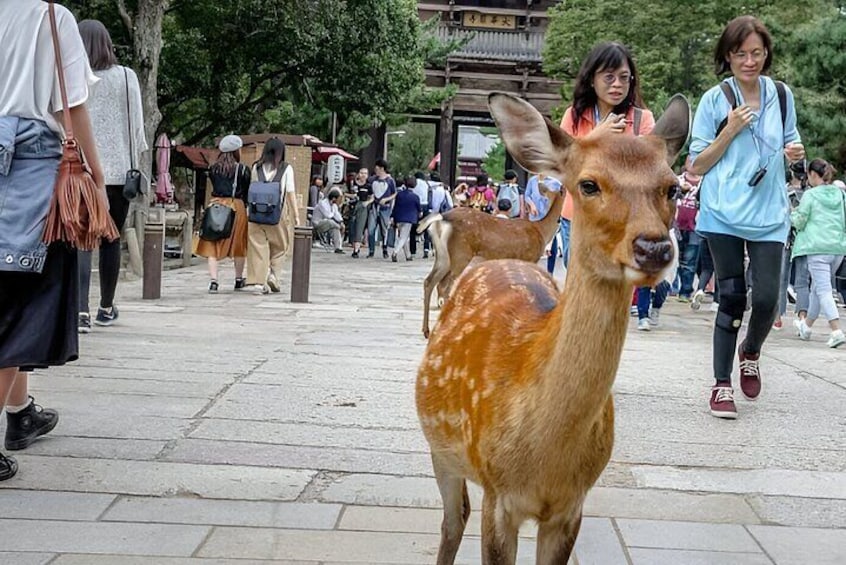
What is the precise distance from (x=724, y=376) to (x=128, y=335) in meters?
3.79

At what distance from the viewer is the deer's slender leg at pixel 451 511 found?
2.90 meters

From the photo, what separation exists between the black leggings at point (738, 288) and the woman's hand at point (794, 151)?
1.27 feet

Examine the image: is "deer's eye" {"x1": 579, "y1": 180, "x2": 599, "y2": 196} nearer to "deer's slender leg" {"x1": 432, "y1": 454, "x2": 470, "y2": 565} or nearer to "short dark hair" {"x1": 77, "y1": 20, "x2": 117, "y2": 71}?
"deer's slender leg" {"x1": 432, "y1": 454, "x2": 470, "y2": 565}

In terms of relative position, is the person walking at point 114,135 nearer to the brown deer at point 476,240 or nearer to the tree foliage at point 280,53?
the brown deer at point 476,240

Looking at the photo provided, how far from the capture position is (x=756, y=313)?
484 cm

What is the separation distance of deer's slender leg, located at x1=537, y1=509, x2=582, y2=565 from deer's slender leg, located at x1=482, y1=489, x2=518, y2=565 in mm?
94

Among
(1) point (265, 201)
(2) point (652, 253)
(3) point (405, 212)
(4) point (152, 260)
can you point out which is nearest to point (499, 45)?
(3) point (405, 212)

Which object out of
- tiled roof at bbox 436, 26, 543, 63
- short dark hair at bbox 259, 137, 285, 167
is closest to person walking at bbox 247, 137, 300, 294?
short dark hair at bbox 259, 137, 285, 167

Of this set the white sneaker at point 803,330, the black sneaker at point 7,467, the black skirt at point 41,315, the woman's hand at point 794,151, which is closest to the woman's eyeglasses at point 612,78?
the woman's hand at point 794,151

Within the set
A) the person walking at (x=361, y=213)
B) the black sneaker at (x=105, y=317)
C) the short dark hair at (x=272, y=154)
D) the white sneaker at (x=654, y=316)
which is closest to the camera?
the black sneaker at (x=105, y=317)

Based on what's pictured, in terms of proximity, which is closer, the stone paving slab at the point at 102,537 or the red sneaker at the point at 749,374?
the stone paving slab at the point at 102,537

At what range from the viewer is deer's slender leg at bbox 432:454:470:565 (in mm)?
2900

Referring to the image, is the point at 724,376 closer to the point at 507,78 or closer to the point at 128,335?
the point at 128,335

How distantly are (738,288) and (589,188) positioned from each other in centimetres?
258
